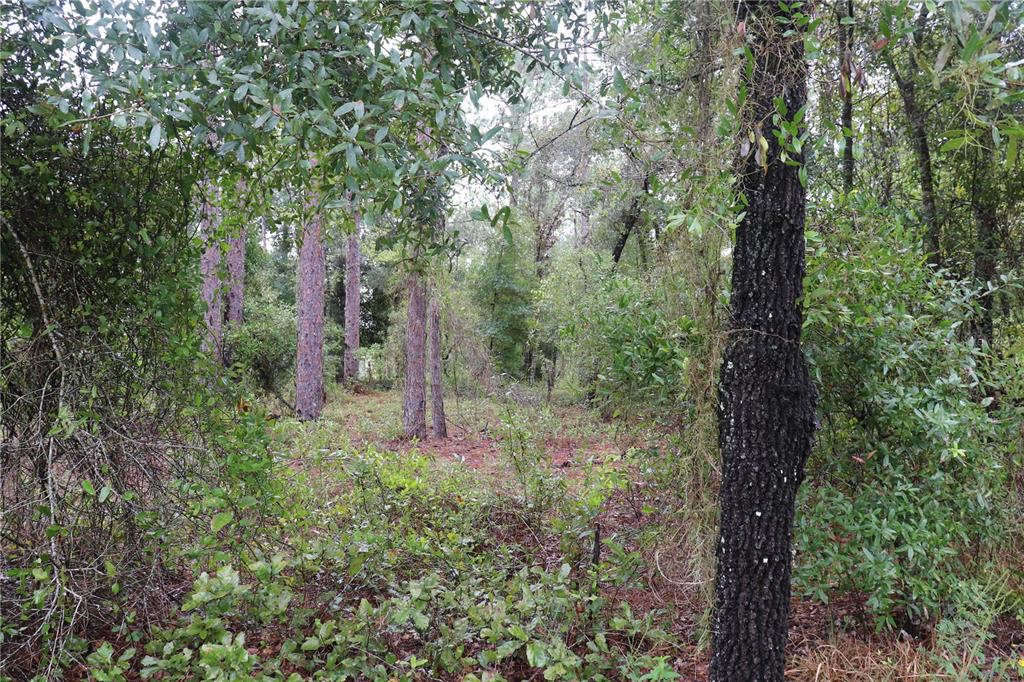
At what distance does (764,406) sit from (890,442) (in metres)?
1.31

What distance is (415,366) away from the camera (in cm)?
992

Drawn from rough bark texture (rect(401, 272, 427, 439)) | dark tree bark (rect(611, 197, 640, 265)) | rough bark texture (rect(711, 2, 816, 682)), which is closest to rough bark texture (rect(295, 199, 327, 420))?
rough bark texture (rect(401, 272, 427, 439))

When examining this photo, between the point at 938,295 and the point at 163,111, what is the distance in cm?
411

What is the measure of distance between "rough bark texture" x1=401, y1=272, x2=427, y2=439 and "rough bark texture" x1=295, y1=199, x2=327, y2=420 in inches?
84.4

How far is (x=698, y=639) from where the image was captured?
3.38m

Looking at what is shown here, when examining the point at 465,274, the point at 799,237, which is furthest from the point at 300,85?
the point at 465,274

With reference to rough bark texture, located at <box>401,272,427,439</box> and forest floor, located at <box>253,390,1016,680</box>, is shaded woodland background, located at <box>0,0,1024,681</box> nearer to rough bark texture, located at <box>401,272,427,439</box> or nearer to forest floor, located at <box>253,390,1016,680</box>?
forest floor, located at <box>253,390,1016,680</box>

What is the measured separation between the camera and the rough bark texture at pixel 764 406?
2.60 meters

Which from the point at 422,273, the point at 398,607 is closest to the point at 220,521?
the point at 398,607

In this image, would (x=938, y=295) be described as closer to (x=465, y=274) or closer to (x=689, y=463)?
(x=689, y=463)

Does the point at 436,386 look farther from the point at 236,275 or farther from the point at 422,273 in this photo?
the point at 422,273

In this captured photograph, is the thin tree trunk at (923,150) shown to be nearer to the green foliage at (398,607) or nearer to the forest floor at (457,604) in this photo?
the forest floor at (457,604)

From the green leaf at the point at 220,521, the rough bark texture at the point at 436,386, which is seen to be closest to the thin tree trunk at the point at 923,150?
the rough bark texture at the point at 436,386

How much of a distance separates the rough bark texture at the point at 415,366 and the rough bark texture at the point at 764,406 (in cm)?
726
